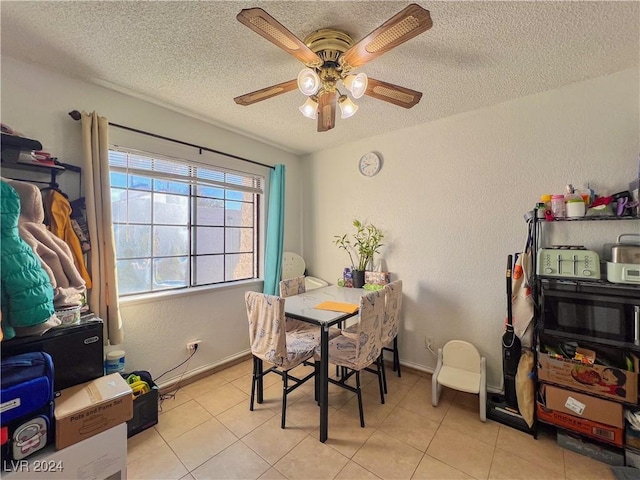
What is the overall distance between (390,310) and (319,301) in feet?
1.88

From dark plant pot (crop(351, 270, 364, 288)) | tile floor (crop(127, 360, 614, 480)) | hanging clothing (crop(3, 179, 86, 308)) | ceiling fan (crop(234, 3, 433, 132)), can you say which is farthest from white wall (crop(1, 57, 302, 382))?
ceiling fan (crop(234, 3, 433, 132))

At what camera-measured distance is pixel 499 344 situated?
7.22 feet

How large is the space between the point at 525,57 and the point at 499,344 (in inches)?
80.9

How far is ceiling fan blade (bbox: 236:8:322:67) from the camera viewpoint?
3.24ft

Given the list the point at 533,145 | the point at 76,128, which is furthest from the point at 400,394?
the point at 76,128

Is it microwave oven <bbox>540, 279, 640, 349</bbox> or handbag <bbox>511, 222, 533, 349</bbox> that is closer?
microwave oven <bbox>540, 279, 640, 349</bbox>

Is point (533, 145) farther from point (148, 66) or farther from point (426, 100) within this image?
point (148, 66)

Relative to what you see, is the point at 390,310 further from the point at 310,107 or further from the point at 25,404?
the point at 25,404

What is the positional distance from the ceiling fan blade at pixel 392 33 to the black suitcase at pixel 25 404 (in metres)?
2.09

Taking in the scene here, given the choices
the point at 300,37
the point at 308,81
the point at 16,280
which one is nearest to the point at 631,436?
the point at 308,81

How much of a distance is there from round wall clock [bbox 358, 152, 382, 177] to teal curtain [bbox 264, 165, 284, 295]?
3.04 ft

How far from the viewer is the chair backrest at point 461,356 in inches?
87.4

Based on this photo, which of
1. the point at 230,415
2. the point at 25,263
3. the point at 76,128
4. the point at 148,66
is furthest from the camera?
the point at 230,415

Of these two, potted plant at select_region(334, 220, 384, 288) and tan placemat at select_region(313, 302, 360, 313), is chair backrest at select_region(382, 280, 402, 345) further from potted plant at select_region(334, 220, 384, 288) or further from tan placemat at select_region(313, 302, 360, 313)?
potted plant at select_region(334, 220, 384, 288)
